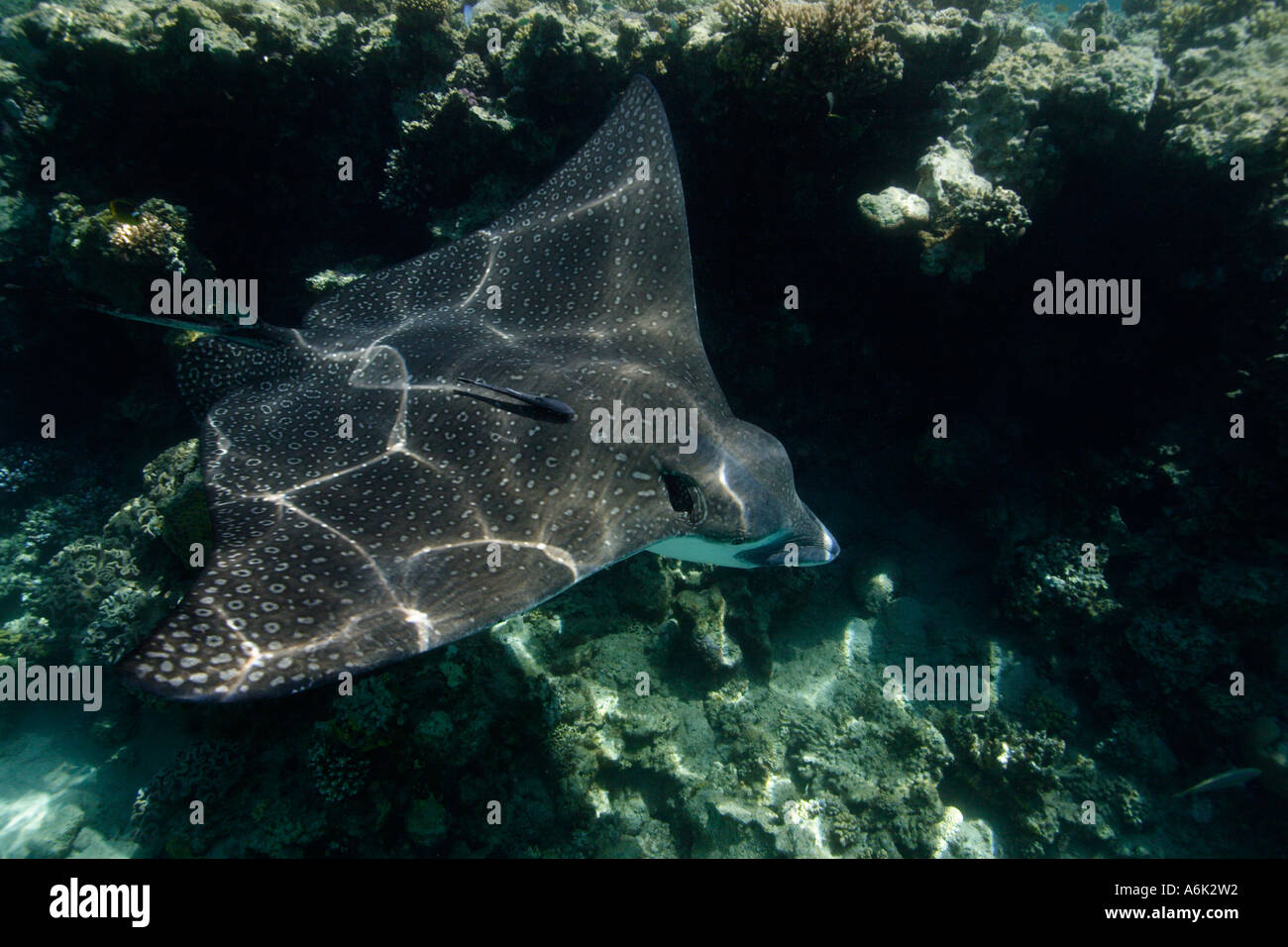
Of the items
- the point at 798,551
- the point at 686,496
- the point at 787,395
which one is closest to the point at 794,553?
the point at 798,551

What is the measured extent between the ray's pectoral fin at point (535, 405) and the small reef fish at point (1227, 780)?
7691mm

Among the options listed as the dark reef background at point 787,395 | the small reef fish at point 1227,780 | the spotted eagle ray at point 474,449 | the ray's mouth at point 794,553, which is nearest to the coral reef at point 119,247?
the dark reef background at point 787,395

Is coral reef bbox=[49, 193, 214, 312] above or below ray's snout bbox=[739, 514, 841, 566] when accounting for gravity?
above

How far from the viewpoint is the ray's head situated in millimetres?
3604

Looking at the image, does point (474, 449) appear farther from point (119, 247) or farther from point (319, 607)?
point (119, 247)

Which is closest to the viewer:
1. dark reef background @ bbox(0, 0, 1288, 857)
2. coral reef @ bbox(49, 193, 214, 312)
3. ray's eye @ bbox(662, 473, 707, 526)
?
ray's eye @ bbox(662, 473, 707, 526)

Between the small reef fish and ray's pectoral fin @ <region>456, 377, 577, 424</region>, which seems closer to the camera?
ray's pectoral fin @ <region>456, 377, 577, 424</region>

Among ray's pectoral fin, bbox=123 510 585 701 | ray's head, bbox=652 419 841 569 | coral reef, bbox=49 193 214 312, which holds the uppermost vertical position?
coral reef, bbox=49 193 214 312

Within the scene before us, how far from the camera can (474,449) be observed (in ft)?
11.9

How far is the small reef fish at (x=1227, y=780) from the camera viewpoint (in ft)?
18.5

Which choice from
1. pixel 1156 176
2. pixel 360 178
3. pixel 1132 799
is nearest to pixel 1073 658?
A: pixel 1132 799

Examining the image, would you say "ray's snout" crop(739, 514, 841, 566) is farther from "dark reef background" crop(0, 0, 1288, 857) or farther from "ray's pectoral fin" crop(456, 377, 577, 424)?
"dark reef background" crop(0, 0, 1288, 857)

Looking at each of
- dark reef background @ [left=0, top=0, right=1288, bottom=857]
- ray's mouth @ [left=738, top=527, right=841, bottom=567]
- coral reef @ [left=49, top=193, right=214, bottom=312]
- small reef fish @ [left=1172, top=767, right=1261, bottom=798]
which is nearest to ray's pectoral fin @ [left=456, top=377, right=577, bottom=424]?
ray's mouth @ [left=738, top=527, right=841, bottom=567]

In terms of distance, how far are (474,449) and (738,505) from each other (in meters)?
1.81
